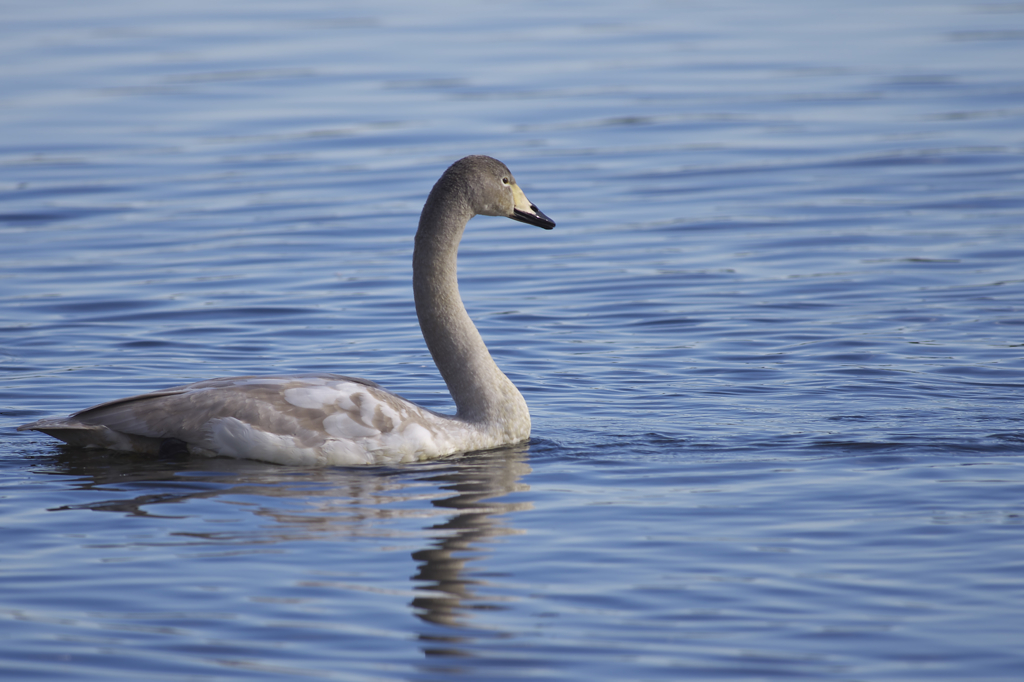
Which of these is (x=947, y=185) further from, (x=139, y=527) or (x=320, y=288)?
(x=139, y=527)

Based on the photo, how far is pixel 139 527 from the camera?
7.27m

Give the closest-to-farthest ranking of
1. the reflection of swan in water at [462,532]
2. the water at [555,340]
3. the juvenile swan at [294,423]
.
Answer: the water at [555,340] < the reflection of swan in water at [462,532] < the juvenile swan at [294,423]

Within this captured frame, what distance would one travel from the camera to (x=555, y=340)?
38.7 feet

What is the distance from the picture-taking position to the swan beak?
368 inches

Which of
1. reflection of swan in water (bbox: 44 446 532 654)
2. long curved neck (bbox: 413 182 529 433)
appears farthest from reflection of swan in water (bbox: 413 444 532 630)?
long curved neck (bbox: 413 182 529 433)

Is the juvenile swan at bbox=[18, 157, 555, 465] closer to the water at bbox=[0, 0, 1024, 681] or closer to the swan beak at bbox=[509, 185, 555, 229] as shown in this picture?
the water at bbox=[0, 0, 1024, 681]

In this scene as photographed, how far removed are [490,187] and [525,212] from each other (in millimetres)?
372

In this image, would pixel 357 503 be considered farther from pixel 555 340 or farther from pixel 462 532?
pixel 555 340

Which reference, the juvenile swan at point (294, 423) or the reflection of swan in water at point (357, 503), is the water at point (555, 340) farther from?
the juvenile swan at point (294, 423)

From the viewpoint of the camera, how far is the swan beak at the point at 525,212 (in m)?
9.35

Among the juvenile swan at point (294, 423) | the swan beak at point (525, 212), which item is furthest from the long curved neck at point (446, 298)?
the swan beak at point (525, 212)

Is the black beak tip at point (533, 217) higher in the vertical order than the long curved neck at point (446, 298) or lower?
higher

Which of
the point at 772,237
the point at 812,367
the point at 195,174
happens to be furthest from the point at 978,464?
the point at 195,174

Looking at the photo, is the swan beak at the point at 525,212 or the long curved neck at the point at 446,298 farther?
the swan beak at the point at 525,212
